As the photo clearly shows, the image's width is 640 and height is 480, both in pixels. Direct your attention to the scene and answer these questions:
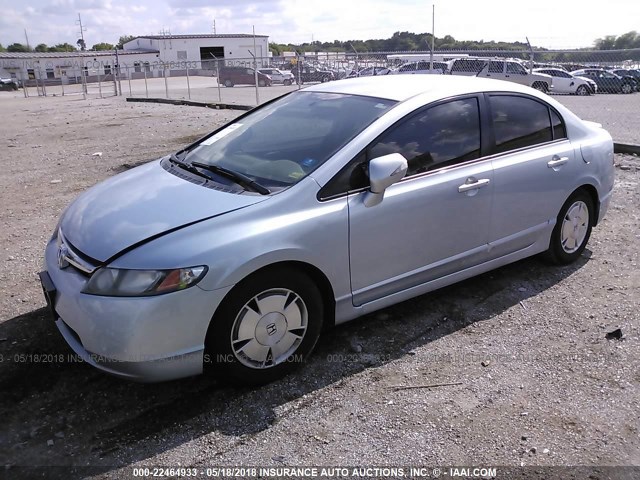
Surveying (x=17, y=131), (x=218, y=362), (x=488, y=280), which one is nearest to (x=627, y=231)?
(x=488, y=280)

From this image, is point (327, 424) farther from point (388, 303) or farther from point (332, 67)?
point (332, 67)

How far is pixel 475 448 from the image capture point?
107 inches

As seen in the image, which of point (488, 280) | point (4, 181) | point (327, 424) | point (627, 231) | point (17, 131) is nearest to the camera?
point (327, 424)

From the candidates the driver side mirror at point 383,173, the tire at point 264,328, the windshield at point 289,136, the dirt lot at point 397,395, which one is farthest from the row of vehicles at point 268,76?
the tire at point 264,328

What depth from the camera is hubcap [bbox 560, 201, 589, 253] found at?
4680mm

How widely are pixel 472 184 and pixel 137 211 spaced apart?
2187 millimetres

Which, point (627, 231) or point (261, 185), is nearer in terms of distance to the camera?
point (261, 185)

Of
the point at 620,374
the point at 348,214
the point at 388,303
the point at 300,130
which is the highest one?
the point at 300,130

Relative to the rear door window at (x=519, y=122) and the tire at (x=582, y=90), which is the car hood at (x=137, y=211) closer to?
the rear door window at (x=519, y=122)

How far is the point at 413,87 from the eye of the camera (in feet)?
13.0

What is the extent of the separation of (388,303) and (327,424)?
99 cm

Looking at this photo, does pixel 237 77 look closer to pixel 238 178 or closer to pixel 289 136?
pixel 289 136

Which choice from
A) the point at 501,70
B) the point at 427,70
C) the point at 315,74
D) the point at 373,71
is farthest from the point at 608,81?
the point at 315,74

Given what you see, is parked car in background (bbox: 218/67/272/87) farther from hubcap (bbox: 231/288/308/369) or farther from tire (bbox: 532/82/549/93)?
hubcap (bbox: 231/288/308/369)
